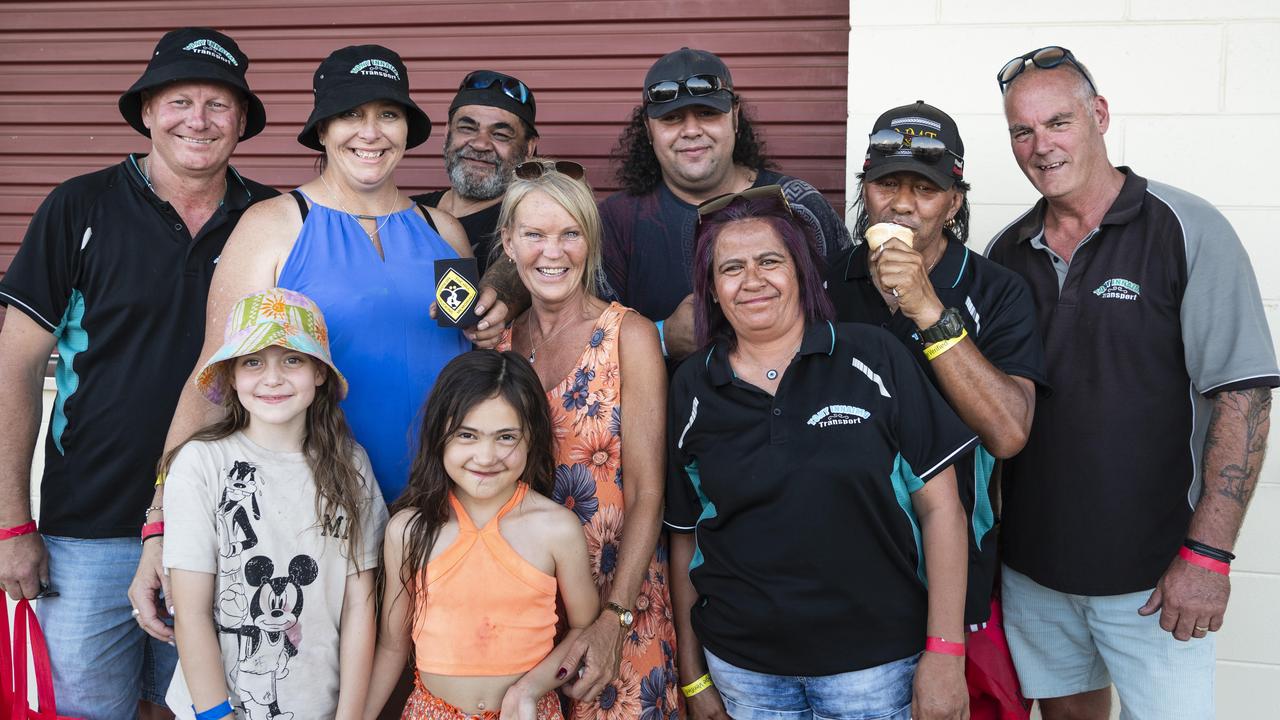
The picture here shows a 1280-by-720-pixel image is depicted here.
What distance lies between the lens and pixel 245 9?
460cm

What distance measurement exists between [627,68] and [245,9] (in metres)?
1.90

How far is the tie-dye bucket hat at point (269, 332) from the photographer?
2.47 m

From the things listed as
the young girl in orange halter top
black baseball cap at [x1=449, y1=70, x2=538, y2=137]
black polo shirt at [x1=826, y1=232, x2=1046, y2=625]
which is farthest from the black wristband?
black baseball cap at [x1=449, y1=70, x2=538, y2=137]

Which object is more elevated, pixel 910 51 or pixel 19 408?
pixel 910 51

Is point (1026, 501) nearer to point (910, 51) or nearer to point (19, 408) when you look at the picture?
point (910, 51)

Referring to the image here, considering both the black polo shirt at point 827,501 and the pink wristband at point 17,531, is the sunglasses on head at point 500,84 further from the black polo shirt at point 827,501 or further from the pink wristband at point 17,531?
the pink wristband at point 17,531

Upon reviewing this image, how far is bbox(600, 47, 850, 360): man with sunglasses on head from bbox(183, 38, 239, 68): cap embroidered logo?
1.37 metres

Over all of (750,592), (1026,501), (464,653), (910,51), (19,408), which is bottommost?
(464,653)

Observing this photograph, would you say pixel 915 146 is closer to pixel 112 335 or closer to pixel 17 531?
pixel 112 335

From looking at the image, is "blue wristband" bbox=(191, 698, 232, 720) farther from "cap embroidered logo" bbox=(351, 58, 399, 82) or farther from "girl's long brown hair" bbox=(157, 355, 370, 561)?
"cap embroidered logo" bbox=(351, 58, 399, 82)

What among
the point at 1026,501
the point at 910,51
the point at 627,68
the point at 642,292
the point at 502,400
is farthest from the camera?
the point at 627,68

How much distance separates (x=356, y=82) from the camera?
287 centimetres

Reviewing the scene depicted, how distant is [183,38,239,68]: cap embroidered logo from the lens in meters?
3.12

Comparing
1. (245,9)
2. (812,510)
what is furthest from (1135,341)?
(245,9)
